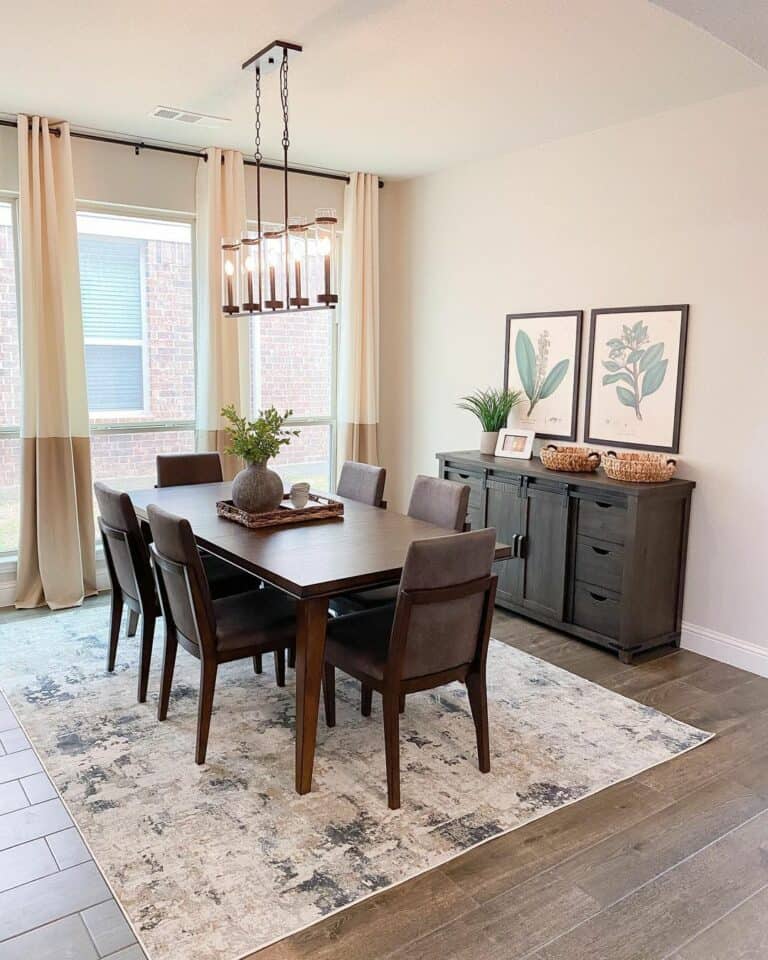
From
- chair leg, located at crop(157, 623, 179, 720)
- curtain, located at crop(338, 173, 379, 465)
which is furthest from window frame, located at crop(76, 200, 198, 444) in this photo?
chair leg, located at crop(157, 623, 179, 720)

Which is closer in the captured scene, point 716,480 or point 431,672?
point 431,672

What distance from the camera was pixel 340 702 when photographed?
11.3ft

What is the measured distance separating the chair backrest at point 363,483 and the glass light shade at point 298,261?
1.10m

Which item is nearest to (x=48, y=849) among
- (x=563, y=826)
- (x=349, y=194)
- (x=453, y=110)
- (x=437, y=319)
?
(x=563, y=826)

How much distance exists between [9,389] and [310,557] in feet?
9.26

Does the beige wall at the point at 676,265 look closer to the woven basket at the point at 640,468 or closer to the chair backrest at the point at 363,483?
the woven basket at the point at 640,468

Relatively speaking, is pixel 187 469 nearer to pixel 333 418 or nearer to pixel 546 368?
pixel 333 418

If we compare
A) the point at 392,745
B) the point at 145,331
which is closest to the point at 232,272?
the point at 145,331

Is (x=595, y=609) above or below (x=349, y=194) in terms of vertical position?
below

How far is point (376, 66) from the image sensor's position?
136 inches

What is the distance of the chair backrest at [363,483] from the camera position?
4098mm

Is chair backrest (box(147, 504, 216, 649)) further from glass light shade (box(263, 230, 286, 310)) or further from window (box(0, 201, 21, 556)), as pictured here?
window (box(0, 201, 21, 556))

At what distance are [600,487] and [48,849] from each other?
9.53 feet

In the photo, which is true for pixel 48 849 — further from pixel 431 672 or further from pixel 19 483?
pixel 19 483
